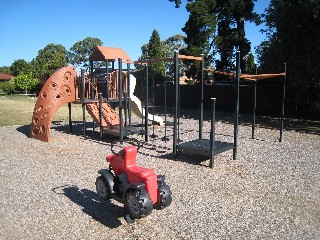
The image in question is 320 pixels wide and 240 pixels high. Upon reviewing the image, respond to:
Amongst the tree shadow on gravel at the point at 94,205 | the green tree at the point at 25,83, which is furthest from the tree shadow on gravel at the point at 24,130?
the green tree at the point at 25,83

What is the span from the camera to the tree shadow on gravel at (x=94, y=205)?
4961 mm

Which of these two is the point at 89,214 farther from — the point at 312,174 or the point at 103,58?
the point at 103,58

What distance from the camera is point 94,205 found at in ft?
18.2

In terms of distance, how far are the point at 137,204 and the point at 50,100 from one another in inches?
340

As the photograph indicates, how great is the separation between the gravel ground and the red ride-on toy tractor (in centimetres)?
30

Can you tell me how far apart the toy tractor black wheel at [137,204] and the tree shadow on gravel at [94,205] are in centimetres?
34

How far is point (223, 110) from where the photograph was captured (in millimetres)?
23812

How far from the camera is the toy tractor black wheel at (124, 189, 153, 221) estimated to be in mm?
4434

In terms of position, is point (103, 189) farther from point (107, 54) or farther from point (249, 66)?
point (249, 66)

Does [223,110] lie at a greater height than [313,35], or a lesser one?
lesser

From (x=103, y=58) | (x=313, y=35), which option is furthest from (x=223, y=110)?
(x=103, y=58)

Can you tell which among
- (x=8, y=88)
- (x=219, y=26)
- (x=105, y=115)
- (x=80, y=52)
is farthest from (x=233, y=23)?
(x=80, y=52)

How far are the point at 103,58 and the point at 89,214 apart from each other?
426 inches

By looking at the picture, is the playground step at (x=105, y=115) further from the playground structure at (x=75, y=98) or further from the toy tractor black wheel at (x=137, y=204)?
the toy tractor black wheel at (x=137, y=204)
